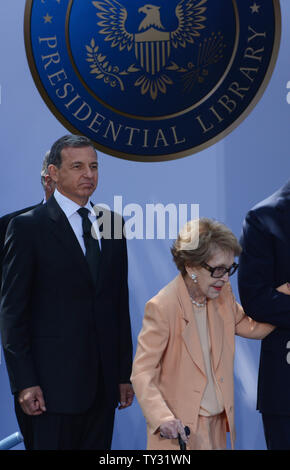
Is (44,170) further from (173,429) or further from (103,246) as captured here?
(173,429)

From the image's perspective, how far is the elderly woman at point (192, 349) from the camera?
315 centimetres

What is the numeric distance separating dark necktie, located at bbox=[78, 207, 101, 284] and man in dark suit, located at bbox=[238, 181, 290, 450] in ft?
2.18

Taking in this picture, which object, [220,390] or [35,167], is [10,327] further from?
[35,167]

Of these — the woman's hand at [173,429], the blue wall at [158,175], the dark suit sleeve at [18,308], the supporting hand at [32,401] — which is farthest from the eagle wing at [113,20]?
the woman's hand at [173,429]

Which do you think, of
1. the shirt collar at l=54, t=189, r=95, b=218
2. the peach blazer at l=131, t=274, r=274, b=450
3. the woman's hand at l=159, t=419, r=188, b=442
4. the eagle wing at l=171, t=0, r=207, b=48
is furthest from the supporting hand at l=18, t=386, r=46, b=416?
the eagle wing at l=171, t=0, r=207, b=48

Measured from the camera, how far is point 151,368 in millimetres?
3150

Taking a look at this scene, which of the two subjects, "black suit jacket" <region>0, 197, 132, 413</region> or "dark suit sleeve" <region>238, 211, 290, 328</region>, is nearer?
"dark suit sleeve" <region>238, 211, 290, 328</region>

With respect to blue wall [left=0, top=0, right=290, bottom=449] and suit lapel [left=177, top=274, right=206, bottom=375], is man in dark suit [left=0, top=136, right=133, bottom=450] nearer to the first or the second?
suit lapel [left=177, top=274, right=206, bottom=375]

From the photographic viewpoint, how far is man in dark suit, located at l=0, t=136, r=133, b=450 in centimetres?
350

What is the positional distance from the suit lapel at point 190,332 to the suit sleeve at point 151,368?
0.08 metres

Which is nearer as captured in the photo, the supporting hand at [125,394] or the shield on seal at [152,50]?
the supporting hand at [125,394]

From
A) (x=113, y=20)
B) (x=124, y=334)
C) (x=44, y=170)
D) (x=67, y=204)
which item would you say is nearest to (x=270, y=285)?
(x=124, y=334)

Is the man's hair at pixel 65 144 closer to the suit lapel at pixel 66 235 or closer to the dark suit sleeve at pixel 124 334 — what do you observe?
the suit lapel at pixel 66 235

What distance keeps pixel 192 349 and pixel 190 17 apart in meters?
2.09
